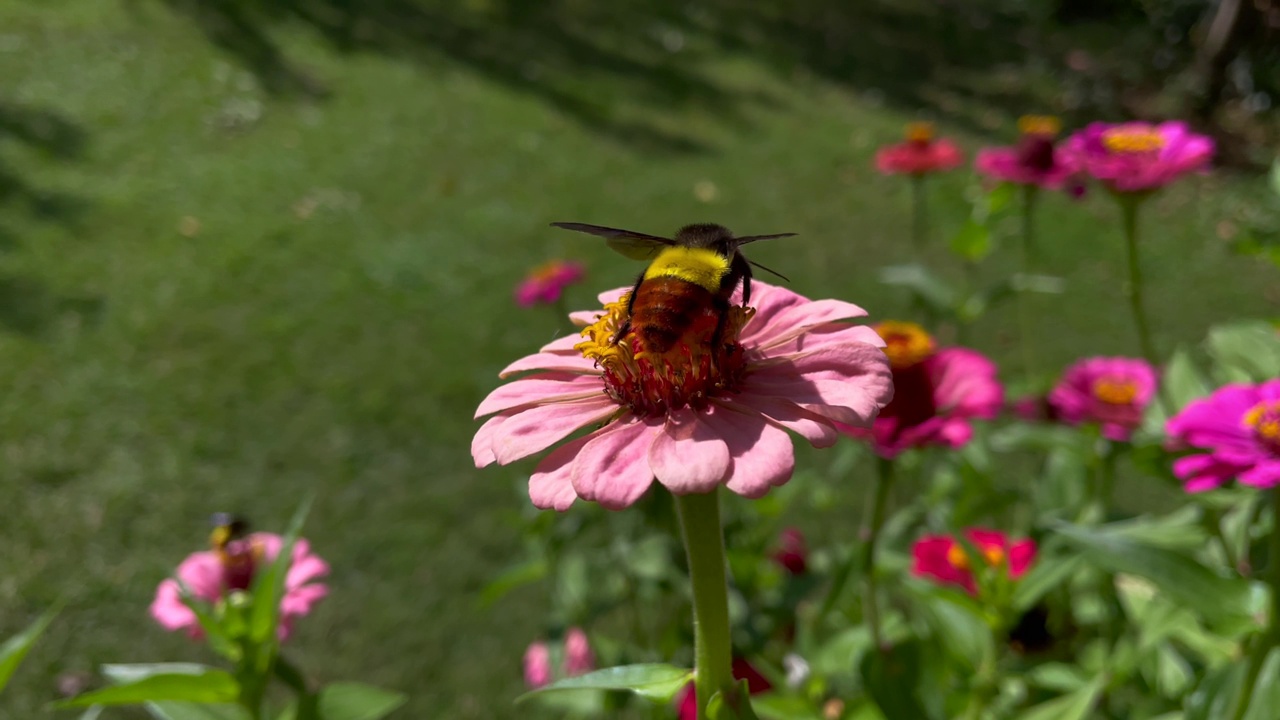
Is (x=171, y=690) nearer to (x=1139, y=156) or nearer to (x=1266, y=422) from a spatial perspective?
(x=1266, y=422)

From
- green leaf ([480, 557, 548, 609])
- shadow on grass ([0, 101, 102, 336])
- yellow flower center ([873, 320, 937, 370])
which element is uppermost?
yellow flower center ([873, 320, 937, 370])

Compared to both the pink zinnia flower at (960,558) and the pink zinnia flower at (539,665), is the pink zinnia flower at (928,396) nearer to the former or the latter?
the pink zinnia flower at (960,558)

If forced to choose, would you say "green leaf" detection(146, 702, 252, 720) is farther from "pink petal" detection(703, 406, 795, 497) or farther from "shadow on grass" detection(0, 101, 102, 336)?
"shadow on grass" detection(0, 101, 102, 336)

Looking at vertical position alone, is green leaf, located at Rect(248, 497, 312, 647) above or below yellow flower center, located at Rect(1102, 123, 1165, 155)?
below

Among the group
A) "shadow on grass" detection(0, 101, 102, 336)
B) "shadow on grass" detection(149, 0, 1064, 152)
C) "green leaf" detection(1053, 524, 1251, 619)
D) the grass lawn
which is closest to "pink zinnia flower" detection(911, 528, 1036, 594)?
"green leaf" detection(1053, 524, 1251, 619)

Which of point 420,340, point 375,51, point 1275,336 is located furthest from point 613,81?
point 1275,336

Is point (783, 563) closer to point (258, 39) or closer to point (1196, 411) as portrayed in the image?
point (1196, 411)
